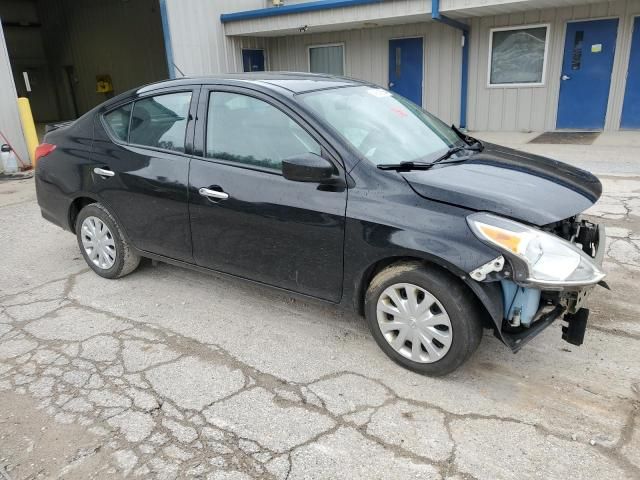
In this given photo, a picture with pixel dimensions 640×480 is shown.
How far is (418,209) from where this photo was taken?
9.07 ft

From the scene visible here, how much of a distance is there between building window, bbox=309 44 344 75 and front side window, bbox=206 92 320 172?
10991mm

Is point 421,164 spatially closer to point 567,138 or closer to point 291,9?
point 567,138

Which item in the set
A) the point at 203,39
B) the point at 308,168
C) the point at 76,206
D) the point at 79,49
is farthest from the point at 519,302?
the point at 79,49

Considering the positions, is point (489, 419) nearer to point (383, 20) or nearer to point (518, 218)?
point (518, 218)

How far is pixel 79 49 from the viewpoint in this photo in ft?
66.5

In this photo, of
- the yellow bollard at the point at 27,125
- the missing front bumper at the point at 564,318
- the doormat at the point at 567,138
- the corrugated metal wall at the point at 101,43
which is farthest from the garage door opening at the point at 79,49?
the missing front bumper at the point at 564,318

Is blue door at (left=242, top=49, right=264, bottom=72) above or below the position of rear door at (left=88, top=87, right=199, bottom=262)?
above

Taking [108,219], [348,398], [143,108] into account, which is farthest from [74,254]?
[348,398]

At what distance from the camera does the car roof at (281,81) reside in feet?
11.3

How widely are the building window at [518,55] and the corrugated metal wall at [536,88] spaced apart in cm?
13

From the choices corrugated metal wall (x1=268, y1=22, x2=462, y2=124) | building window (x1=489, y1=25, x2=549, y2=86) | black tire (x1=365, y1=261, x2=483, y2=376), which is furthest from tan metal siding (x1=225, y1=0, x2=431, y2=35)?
black tire (x1=365, y1=261, x2=483, y2=376)

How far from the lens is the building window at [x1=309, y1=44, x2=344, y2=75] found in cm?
1385

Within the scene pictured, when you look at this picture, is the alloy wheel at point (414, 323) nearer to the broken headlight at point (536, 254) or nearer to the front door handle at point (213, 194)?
the broken headlight at point (536, 254)

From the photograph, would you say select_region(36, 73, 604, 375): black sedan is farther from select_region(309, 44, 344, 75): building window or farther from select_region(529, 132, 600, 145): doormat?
select_region(309, 44, 344, 75): building window
